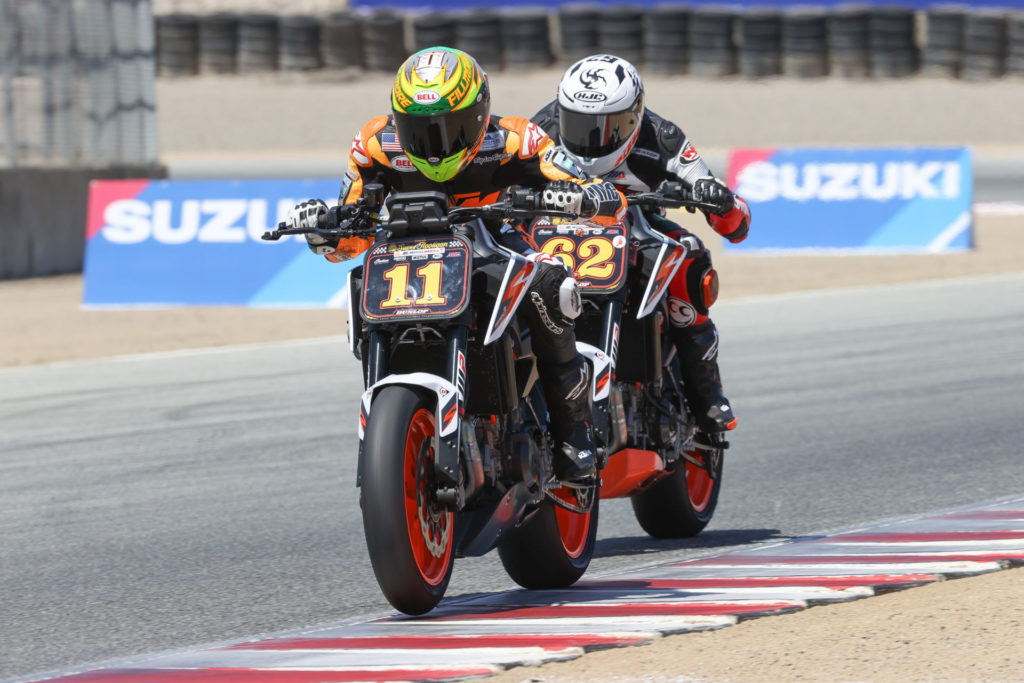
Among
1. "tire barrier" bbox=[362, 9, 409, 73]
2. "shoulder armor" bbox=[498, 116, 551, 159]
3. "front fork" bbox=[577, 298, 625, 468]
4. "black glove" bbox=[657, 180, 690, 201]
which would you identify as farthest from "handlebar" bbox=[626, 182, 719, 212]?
"tire barrier" bbox=[362, 9, 409, 73]

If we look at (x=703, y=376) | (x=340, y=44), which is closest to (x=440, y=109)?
(x=703, y=376)

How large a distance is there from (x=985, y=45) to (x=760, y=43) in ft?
14.7

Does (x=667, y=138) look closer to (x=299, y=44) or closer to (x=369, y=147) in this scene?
(x=369, y=147)

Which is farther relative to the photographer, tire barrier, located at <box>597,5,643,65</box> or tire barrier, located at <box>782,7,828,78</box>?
tire barrier, located at <box>597,5,643,65</box>

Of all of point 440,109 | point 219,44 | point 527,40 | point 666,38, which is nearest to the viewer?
point 440,109

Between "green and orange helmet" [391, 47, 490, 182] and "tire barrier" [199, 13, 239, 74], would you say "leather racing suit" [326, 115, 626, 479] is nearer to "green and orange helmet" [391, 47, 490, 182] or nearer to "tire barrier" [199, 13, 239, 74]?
"green and orange helmet" [391, 47, 490, 182]

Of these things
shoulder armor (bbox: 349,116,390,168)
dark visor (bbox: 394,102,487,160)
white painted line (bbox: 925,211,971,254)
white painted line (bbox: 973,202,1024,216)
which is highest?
dark visor (bbox: 394,102,487,160)

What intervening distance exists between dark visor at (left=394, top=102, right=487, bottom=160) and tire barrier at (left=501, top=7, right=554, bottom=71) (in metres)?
32.4

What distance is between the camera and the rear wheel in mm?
5812

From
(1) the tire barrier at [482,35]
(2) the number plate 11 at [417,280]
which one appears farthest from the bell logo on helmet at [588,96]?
(1) the tire barrier at [482,35]

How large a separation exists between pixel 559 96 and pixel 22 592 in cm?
269

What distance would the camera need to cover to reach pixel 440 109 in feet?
17.6

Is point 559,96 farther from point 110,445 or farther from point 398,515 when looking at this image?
point 110,445

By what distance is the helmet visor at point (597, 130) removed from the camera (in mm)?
6773
